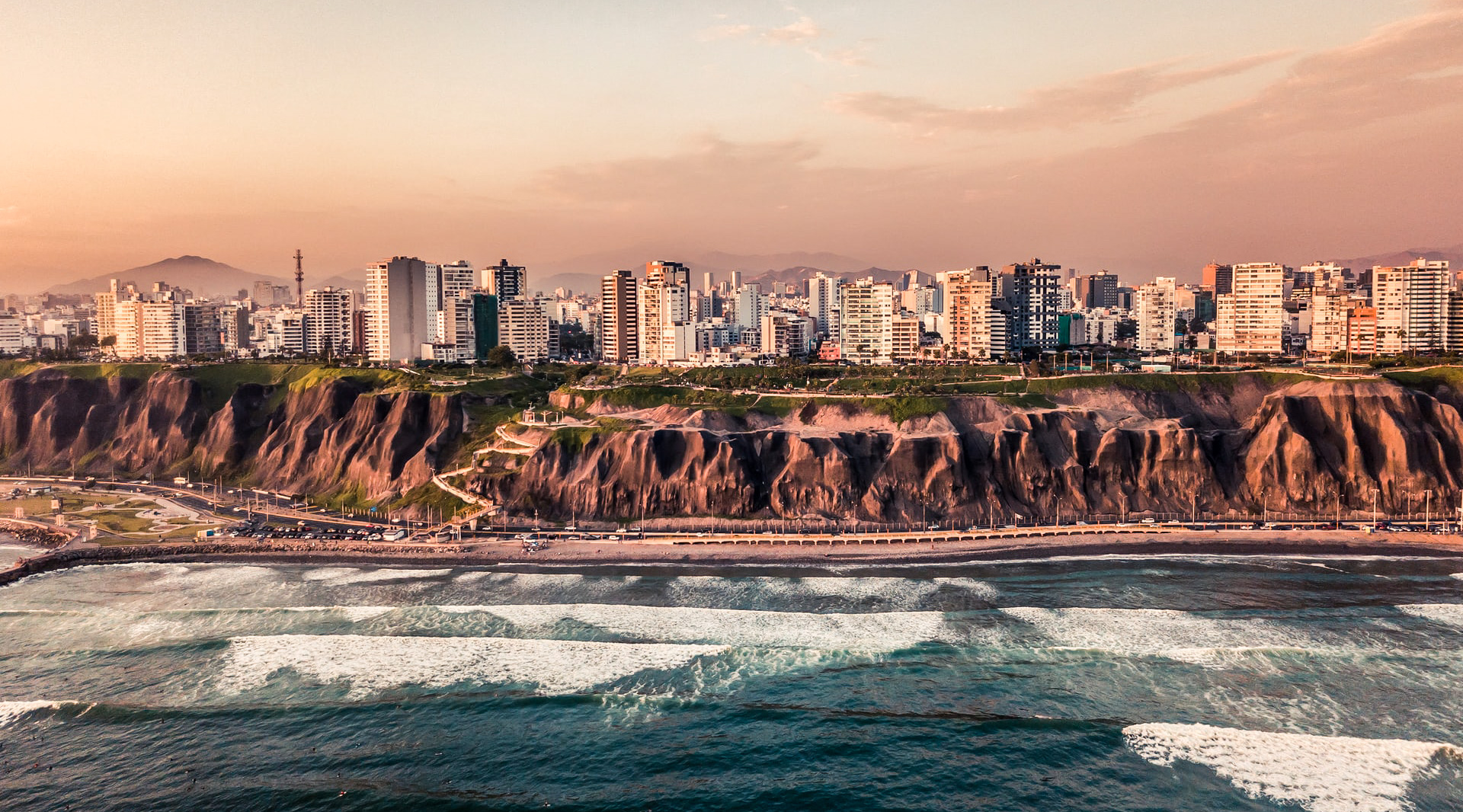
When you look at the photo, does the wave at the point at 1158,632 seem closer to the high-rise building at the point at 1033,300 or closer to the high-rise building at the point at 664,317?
the high-rise building at the point at 1033,300

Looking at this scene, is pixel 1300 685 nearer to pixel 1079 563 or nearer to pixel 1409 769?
pixel 1409 769

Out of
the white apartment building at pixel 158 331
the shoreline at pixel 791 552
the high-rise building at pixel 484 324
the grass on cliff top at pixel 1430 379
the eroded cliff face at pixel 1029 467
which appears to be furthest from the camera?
the white apartment building at pixel 158 331

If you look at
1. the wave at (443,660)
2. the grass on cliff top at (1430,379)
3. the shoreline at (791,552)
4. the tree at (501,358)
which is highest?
the tree at (501,358)

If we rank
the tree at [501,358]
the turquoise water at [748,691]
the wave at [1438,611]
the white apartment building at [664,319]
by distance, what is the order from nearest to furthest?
the turquoise water at [748,691] < the wave at [1438,611] < the tree at [501,358] < the white apartment building at [664,319]

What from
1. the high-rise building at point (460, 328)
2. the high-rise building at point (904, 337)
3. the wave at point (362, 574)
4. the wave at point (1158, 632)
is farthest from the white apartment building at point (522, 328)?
the wave at point (1158, 632)

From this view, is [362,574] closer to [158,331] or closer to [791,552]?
[791,552]
